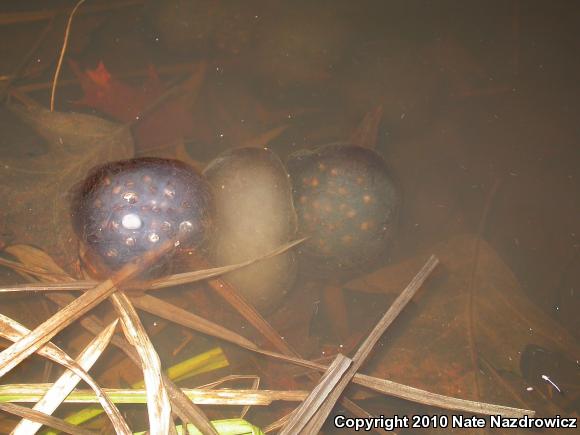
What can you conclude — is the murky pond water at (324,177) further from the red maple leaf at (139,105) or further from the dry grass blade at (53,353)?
the dry grass blade at (53,353)

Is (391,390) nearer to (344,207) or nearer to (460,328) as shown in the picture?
(460,328)

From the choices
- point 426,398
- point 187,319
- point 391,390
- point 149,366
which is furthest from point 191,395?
point 426,398

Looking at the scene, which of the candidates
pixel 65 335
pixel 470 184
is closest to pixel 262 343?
pixel 65 335

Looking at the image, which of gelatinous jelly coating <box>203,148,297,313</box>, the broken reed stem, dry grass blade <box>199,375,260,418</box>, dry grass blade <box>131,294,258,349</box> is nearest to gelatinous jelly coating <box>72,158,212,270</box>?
gelatinous jelly coating <box>203,148,297,313</box>

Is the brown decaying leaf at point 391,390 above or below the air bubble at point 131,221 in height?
below

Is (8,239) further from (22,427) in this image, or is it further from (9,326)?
(22,427)

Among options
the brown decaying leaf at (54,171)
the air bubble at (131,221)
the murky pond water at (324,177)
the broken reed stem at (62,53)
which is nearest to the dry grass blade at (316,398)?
the murky pond water at (324,177)

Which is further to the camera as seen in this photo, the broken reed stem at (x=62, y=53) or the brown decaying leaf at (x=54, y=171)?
the broken reed stem at (x=62, y=53)
